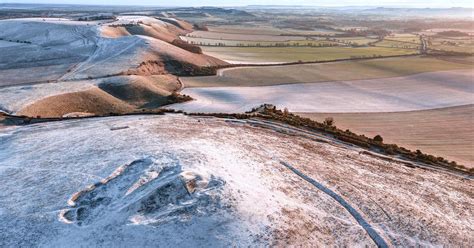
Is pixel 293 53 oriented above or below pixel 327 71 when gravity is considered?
below

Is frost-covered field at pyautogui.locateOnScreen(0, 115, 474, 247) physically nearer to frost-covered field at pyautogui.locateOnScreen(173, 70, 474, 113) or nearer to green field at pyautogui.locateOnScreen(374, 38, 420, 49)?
frost-covered field at pyautogui.locateOnScreen(173, 70, 474, 113)

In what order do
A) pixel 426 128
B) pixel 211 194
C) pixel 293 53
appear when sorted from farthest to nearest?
pixel 293 53 → pixel 426 128 → pixel 211 194

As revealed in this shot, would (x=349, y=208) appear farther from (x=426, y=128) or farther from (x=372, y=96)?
(x=372, y=96)

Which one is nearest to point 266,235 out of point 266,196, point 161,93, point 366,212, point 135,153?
point 266,196

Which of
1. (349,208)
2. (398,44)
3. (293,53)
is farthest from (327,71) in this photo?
(398,44)

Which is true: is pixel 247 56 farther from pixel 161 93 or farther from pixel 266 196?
pixel 266 196

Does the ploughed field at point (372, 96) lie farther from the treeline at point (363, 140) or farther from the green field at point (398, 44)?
the green field at point (398, 44)
